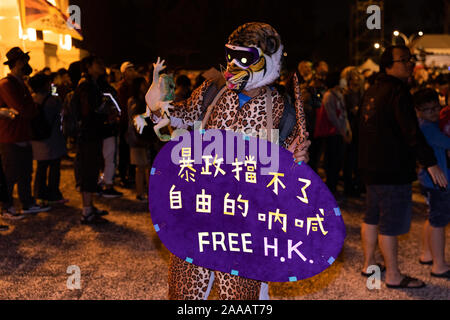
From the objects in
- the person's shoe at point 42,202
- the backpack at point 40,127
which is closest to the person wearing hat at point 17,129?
the backpack at point 40,127

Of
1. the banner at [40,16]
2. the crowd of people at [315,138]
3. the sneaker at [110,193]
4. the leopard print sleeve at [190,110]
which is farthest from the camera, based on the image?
the banner at [40,16]

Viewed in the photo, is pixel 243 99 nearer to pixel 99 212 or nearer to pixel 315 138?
pixel 99 212

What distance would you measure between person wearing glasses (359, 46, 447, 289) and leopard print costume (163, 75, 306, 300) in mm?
1594

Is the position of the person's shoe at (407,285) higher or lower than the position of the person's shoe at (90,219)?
lower

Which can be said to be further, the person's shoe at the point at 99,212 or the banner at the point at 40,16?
the banner at the point at 40,16

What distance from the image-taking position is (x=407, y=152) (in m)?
4.22

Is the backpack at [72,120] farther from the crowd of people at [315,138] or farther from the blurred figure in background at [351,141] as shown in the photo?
the blurred figure in background at [351,141]

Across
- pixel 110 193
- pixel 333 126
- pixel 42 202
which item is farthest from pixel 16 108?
pixel 333 126

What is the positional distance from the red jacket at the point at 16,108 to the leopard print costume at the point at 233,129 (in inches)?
163

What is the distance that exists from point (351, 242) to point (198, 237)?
10.8 ft

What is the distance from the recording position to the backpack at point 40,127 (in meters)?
6.81

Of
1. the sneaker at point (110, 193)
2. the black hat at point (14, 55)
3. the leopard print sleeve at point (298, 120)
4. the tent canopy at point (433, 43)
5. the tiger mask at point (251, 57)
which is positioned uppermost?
the tent canopy at point (433, 43)

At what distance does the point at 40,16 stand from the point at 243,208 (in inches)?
322

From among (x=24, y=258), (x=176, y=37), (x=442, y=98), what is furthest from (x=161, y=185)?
(x=176, y=37)
